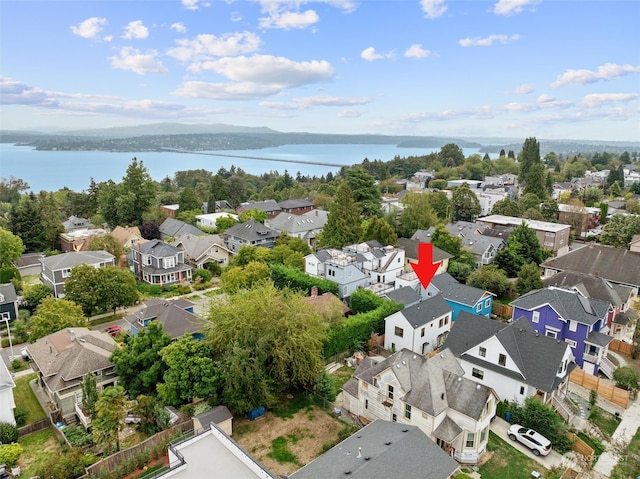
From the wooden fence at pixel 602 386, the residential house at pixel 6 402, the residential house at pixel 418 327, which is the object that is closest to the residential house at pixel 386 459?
the residential house at pixel 418 327

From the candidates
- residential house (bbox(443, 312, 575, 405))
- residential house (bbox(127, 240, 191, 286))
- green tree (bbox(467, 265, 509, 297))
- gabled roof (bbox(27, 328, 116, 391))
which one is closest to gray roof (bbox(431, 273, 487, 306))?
green tree (bbox(467, 265, 509, 297))

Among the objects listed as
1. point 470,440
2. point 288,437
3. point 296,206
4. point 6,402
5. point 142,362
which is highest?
point 296,206

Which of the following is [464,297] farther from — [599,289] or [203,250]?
[203,250]

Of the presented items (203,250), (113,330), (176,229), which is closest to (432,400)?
(113,330)

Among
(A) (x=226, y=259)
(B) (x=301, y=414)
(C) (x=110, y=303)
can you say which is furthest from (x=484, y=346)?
(A) (x=226, y=259)

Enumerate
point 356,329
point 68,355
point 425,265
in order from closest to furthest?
1. point 68,355
2. point 356,329
3. point 425,265

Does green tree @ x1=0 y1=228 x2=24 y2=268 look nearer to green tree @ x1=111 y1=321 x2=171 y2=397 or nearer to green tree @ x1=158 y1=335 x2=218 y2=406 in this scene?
green tree @ x1=111 y1=321 x2=171 y2=397

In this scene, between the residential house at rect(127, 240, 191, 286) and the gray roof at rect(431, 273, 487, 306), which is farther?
the residential house at rect(127, 240, 191, 286)
